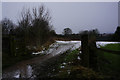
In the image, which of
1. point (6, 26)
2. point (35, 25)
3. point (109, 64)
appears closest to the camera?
point (109, 64)

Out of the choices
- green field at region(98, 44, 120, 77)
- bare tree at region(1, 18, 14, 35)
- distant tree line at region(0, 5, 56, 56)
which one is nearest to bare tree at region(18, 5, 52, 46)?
distant tree line at region(0, 5, 56, 56)

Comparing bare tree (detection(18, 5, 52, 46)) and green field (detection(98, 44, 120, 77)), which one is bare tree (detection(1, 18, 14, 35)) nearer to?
bare tree (detection(18, 5, 52, 46))

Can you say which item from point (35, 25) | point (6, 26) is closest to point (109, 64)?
point (35, 25)

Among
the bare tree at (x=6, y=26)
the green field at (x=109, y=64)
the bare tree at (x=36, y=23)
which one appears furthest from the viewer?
the bare tree at (x=36, y=23)

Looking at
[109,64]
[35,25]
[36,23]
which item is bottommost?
[109,64]

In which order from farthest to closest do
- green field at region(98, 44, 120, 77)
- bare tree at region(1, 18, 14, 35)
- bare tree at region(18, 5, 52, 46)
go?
bare tree at region(18, 5, 52, 46) < bare tree at region(1, 18, 14, 35) < green field at region(98, 44, 120, 77)

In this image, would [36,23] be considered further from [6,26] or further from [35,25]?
[6,26]

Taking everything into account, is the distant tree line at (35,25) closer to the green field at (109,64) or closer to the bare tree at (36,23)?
the bare tree at (36,23)

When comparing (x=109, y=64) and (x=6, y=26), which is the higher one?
(x=6, y=26)

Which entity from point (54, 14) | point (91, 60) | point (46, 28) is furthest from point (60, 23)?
point (91, 60)

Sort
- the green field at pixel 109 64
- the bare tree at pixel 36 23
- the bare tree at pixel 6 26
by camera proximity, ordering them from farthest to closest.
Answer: the bare tree at pixel 36 23 → the bare tree at pixel 6 26 → the green field at pixel 109 64

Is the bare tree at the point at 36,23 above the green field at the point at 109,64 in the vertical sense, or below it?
above

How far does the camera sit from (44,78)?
2.76 m

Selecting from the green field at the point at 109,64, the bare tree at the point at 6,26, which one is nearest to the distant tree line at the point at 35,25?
the bare tree at the point at 6,26
